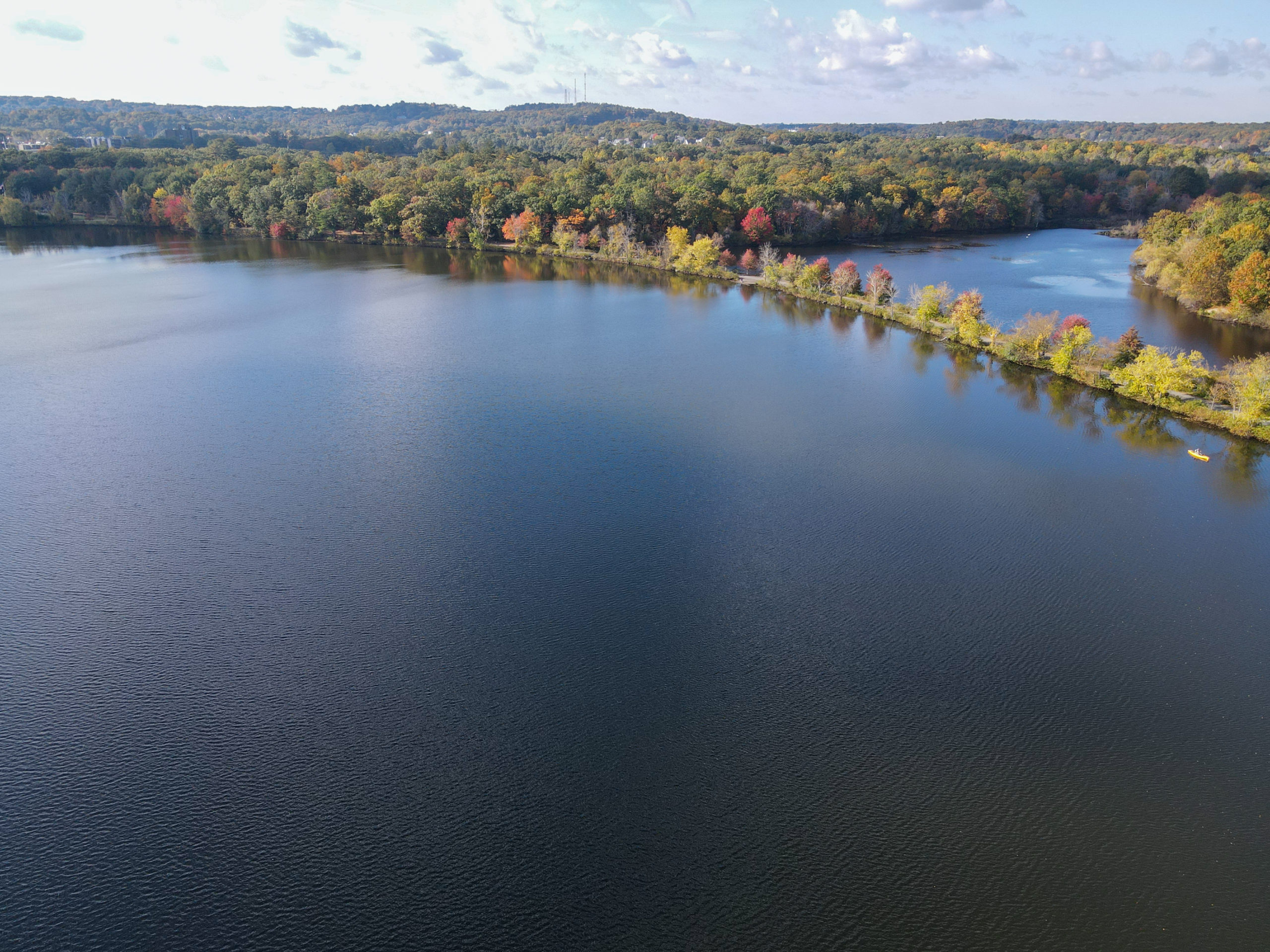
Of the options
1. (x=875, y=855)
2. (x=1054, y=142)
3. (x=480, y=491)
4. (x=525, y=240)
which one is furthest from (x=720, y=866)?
(x=1054, y=142)

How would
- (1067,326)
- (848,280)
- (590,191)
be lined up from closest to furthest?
(1067,326), (848,280), (590,191)

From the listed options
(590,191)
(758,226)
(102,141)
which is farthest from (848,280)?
(102,141)

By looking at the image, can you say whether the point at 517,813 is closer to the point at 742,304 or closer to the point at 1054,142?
the point at 742,304

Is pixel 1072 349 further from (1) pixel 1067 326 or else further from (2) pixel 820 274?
(2) pixel 820 274

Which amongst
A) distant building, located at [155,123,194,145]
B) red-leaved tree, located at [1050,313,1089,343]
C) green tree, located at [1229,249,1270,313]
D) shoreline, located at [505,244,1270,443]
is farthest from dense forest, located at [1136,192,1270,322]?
distant building, located at [155,123,194,145]

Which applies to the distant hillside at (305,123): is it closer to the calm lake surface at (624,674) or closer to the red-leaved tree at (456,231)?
the red-leaved tree at (456,231)

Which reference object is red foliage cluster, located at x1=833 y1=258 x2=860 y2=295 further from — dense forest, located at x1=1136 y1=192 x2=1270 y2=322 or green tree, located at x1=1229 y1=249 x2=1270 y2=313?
green tree, located at x1=1229 y1=249 x2=1270 y2=313
